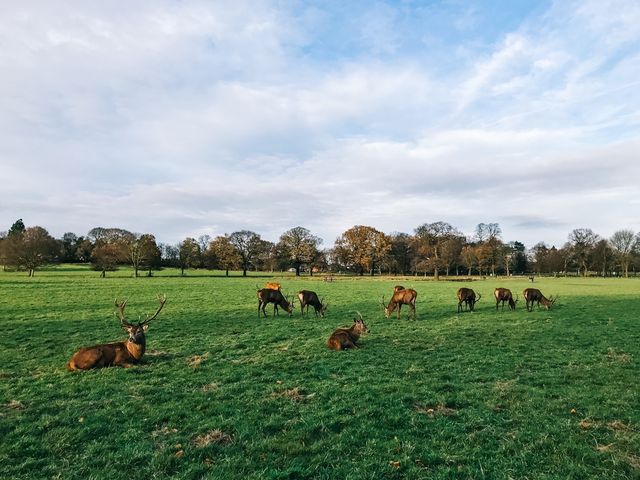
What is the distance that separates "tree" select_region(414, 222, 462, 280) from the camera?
73125mm

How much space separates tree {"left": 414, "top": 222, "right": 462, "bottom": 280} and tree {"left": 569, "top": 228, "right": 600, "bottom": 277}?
103 feet

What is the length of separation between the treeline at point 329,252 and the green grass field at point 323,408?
59.3 meters

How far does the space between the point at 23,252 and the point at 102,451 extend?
225 ft

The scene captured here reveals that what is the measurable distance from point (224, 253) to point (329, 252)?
79.0ft

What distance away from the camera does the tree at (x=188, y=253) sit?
8138 centimetres

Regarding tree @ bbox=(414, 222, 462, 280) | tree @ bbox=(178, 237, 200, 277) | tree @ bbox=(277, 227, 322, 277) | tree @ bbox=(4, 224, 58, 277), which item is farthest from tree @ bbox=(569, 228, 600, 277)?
tree @ bbox=(4, 224, 58, 277)

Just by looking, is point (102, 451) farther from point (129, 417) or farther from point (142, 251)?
point (142, 251)

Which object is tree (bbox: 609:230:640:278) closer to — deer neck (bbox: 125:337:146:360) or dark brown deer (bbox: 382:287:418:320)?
dark brown deer (bbox: 382:287:418:320)

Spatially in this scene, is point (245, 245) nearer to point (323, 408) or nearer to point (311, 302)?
point (311, 302)

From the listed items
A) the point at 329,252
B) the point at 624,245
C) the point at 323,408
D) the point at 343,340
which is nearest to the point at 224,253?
the point at 329,252

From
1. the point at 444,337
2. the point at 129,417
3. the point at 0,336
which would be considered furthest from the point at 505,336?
the point at 0,336

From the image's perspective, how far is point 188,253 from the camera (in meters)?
82.4

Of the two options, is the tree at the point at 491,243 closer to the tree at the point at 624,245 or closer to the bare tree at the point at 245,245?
the tree at the point at 624,245

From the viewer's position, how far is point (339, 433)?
6.19 meters
